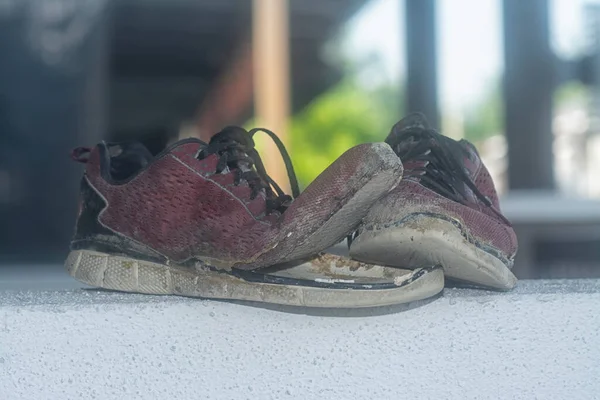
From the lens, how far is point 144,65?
1046 centimetres

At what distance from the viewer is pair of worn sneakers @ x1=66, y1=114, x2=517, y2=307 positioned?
98 cm

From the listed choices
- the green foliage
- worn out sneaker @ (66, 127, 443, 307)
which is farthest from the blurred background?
the green foliage

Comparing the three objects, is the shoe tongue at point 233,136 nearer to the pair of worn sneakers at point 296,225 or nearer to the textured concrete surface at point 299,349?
the pair of worn sneakers at point 296,225

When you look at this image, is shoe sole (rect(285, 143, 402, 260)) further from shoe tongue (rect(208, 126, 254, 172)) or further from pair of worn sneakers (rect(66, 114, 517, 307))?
shoe tongue (rect(208, 126, 254, 172))

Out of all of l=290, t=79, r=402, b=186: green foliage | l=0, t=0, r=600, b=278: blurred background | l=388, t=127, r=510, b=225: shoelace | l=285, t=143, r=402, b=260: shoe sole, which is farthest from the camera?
l=290, t=79, r=402, b=186: green foliage

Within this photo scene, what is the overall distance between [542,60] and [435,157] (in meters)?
3.41

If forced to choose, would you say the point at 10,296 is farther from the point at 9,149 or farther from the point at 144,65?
the point at 144,65

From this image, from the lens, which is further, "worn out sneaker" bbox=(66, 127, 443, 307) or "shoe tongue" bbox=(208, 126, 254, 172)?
"shoe tongue" bbox=(208, 126, 254, 172)

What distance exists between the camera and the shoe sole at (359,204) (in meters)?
0.93

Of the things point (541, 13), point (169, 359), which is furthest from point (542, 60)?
point (169, 359)

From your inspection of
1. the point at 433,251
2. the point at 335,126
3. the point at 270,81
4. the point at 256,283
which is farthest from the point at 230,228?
the point at 335,126

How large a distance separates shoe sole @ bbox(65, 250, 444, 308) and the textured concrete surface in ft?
0.09

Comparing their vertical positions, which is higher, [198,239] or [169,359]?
[198,239]

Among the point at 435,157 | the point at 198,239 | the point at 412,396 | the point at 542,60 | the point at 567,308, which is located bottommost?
the point at 412,396
